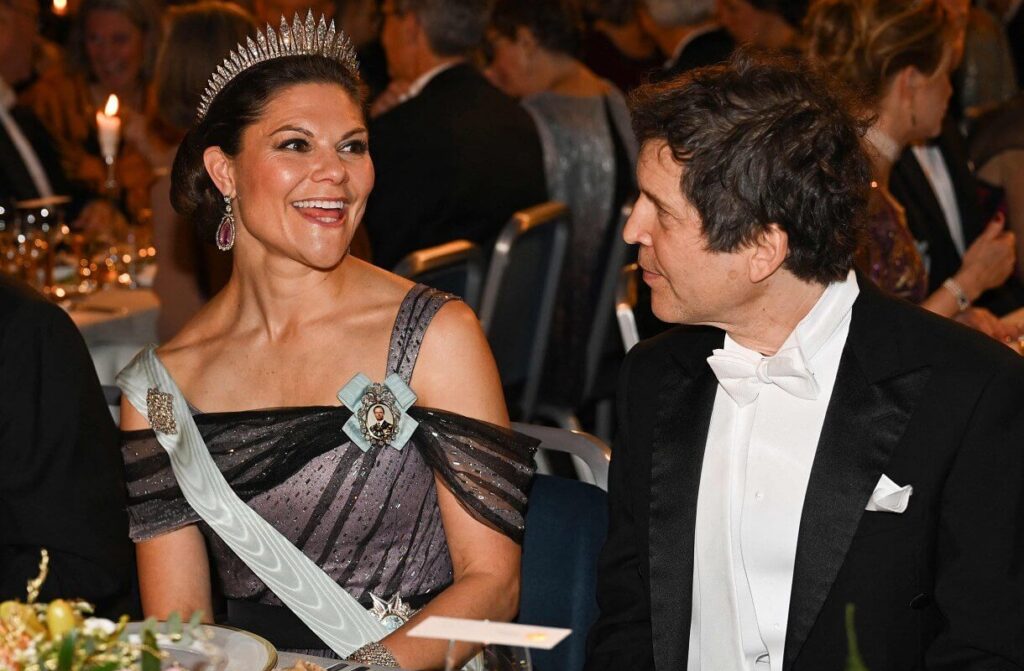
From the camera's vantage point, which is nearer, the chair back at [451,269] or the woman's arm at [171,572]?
the woman's arm at [171,572]

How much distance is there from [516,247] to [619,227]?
115cm

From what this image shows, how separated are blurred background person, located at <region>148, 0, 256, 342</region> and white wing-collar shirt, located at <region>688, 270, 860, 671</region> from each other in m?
2.39

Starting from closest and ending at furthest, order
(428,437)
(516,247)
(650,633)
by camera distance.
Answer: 1. (650,633)
2. (428,437)
3. (516,247)

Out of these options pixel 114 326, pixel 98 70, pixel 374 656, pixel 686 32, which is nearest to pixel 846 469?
pixel 374 656

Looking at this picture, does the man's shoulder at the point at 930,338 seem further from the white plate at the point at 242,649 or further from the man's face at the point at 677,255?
the white plate at the point at 242,649

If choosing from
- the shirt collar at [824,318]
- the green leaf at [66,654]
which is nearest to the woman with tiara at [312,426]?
the shirt collar at [824,318]

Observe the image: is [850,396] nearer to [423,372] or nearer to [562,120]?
[423,372]

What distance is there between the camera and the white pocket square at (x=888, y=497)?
1.88 m

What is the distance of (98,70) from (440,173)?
2.51m

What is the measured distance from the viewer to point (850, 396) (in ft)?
6.43

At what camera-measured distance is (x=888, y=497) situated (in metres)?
1.89

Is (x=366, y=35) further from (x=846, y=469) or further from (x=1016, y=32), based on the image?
(x=846, y=469)

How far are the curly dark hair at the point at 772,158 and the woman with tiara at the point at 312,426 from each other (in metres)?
0.54

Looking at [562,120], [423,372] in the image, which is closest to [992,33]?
[562,120]
